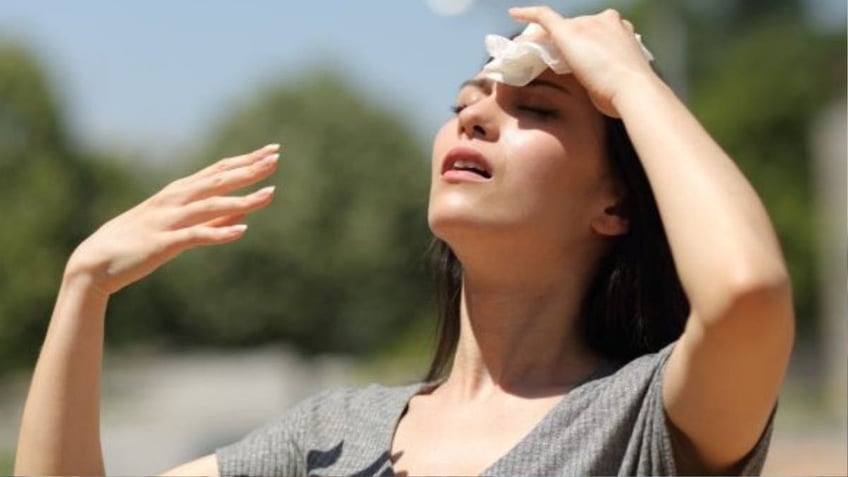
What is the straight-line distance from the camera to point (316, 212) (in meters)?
23.8

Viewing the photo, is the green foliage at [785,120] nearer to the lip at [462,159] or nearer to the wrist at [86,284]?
the lip at [462,159]

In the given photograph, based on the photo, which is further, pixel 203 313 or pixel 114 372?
pixel 114 372

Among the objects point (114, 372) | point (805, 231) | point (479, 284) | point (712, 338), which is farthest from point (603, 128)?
point (805, 231)

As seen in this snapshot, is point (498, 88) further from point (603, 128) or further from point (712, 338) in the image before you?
point (712, 338)

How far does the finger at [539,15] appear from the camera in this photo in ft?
6.89

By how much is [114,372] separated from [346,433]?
26737mm

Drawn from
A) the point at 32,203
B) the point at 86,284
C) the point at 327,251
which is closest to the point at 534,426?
the point at 86,284

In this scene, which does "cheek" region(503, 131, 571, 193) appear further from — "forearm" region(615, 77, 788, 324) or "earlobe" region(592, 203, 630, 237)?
"forearm" region(615, 77, 788, 324)

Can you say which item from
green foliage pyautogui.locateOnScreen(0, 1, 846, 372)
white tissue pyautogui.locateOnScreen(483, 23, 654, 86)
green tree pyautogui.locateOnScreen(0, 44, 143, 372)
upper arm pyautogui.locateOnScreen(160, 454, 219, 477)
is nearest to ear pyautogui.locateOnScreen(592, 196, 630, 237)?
white tissue pyautogui.locateOnScreen(483, 23, 654, 86)

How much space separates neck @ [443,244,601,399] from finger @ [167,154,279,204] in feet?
1.10

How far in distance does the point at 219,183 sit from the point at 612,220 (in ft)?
1.96

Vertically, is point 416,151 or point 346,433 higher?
point 416,151

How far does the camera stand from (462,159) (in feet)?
7.18

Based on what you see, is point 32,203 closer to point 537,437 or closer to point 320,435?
point 320,435
